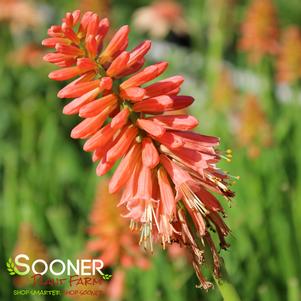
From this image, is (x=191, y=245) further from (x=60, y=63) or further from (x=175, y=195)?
(x=60, y=63)

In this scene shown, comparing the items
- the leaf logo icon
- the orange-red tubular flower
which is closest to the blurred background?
the leaf logo icon

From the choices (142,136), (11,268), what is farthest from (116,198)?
(142,136)

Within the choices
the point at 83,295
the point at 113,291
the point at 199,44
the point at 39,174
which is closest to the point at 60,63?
the point at 83,295

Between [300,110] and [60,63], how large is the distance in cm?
326

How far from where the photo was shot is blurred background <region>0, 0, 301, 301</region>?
294 cm

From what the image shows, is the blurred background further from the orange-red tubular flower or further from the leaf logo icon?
the orange-red tubular flower

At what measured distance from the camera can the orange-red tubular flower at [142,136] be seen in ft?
5.87

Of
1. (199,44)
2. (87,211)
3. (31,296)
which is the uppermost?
(199,44)

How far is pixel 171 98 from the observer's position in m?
1.83

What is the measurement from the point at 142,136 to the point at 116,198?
4.27ft

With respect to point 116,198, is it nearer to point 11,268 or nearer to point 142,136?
point 11,268

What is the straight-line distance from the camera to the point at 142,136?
6.10 ft

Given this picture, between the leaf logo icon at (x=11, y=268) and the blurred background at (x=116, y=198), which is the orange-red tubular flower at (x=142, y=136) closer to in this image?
the blurred background at (x=116, y=198)

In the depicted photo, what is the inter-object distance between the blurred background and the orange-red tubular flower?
0.69 m
